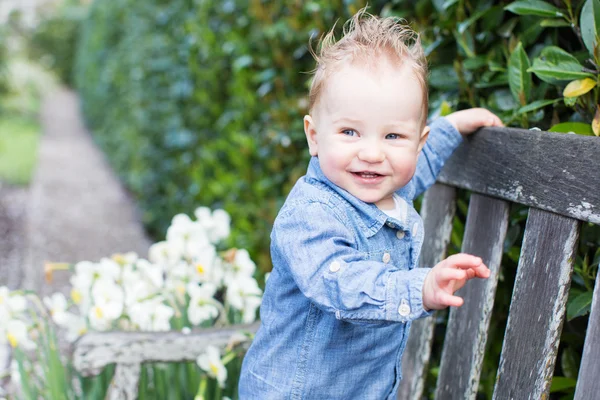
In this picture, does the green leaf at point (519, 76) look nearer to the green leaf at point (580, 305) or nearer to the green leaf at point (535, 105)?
the green leaf at point (535, 105)

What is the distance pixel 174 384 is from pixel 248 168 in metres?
1.72

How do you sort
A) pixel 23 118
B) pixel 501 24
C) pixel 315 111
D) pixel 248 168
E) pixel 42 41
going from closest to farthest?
1. pixel 315 111
2. pixel 501 24
3. pixel 248 168
4. pixel 23 118
5. pixel 42 41

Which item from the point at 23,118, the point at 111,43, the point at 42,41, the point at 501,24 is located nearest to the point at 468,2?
the point at 501,24

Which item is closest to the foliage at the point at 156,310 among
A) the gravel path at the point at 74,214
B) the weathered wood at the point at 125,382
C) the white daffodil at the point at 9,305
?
the white daffodil at the point at 9,305

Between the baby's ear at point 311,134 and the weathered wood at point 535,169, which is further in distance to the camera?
the baby's ear at point 311,134

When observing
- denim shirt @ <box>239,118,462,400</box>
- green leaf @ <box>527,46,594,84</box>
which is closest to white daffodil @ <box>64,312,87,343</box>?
denim shirt @ <box>239,118,462,400</box>

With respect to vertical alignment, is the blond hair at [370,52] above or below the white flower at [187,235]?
above

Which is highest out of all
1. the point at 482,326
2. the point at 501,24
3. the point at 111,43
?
the point at 111,43

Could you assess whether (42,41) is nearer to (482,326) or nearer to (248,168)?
(248,168)

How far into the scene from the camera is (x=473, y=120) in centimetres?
145

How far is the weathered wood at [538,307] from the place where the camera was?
43.7 inches

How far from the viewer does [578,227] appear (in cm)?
111

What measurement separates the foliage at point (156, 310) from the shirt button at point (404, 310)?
2.53ft

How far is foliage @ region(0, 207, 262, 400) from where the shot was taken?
1.83 metres
